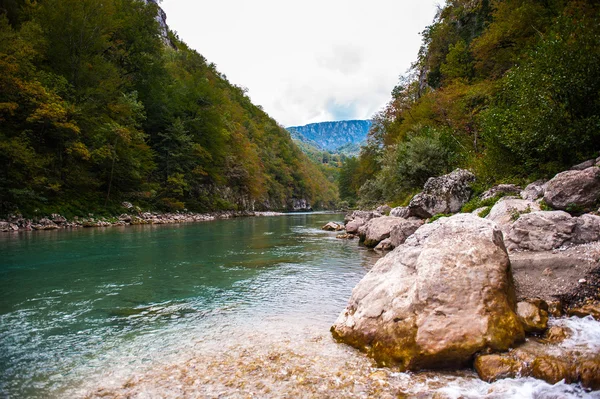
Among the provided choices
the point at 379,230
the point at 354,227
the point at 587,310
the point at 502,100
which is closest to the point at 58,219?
the point at 354,227

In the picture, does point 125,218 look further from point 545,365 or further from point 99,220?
point 545,365

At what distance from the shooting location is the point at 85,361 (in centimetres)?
481

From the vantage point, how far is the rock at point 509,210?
8430 mm

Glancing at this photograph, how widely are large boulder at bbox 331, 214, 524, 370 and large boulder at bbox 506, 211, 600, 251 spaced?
1776mm

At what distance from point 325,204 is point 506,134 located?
116 meters

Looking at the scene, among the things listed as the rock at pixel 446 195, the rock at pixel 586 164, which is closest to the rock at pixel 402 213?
the rock at pixel 446 195

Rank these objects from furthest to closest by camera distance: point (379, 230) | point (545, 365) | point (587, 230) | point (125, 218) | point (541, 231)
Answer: point (125, 218) < point (379, 230) < point (541, 231) < point (587, 230) < point (545, 365)

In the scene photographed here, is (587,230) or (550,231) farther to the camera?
(550,231)

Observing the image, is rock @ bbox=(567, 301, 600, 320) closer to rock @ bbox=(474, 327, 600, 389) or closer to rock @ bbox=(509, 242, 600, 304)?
rock @ bbox=(509, 242, 600, 304)

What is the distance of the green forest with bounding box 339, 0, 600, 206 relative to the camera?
10156mm

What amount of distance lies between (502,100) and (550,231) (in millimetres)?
12993

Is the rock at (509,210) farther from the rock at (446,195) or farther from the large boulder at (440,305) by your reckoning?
the rock at (446,195)

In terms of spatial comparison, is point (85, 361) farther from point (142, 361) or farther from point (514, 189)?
point (514, 189)

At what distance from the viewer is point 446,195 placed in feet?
53.6
